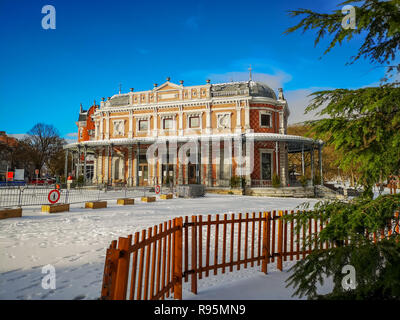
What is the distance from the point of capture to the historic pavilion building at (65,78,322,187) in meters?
22.2

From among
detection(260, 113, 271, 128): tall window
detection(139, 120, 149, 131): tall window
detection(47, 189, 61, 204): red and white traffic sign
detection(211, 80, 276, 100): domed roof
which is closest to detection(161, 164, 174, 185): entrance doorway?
detection(139, 120, 149, 131): tall window

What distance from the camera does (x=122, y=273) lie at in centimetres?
212

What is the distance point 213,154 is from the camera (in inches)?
904

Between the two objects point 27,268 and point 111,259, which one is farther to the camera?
point 27,268

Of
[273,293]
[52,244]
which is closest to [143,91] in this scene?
[52,244]

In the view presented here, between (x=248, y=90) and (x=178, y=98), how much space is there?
7187 millimetres

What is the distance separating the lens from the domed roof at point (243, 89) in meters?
23.6

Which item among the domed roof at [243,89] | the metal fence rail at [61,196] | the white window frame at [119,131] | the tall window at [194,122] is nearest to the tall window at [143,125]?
the white window frame at [119,131]

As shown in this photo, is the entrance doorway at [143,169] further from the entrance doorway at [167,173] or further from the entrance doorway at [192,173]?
the entrance doorway at [192,173]

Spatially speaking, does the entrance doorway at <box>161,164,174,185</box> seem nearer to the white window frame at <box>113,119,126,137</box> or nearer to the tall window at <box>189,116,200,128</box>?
the tall window at <box>189,116,200,128</box>

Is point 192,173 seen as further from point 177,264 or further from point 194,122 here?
point 177,264
